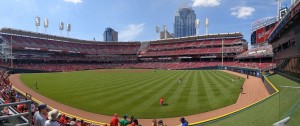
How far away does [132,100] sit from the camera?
80.8 feet

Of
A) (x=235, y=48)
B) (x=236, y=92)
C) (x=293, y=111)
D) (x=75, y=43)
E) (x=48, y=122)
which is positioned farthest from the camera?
(x=75, y=43)

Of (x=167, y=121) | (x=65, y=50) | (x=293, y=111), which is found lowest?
(x=167, y=121)

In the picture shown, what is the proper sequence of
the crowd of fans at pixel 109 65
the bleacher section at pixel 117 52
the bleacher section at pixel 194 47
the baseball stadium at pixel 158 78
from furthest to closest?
the bleacher section at pixel 194 47 → the bleacher section at pixel 117 52 → the crowd of fans at pixel 109 65 → the baseball stadium at pixel 158 78

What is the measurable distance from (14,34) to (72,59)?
2324 centimetres

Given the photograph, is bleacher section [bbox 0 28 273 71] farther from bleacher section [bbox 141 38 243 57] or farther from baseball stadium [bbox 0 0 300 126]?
baseball stadium [bbox 0 0 300 126]

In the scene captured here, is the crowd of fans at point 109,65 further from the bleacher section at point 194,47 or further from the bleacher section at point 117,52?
the bleacher section at point 194,47

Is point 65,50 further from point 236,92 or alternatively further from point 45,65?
point 236,92

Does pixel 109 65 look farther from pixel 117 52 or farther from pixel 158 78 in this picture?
pixel 158 78

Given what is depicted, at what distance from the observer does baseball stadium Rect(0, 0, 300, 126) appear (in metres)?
13.1

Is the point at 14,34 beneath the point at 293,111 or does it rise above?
above

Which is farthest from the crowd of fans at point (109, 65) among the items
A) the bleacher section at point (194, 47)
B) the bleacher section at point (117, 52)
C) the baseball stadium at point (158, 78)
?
the bleacher section at point (194, 47)

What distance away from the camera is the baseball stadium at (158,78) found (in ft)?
43.1

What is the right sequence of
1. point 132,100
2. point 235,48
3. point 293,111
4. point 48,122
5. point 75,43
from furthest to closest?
point 75,43 < point 235,48 < point 132,100 < point 293,111 < point 48,122

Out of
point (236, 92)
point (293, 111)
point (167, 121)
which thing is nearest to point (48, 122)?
point (293, 111)
